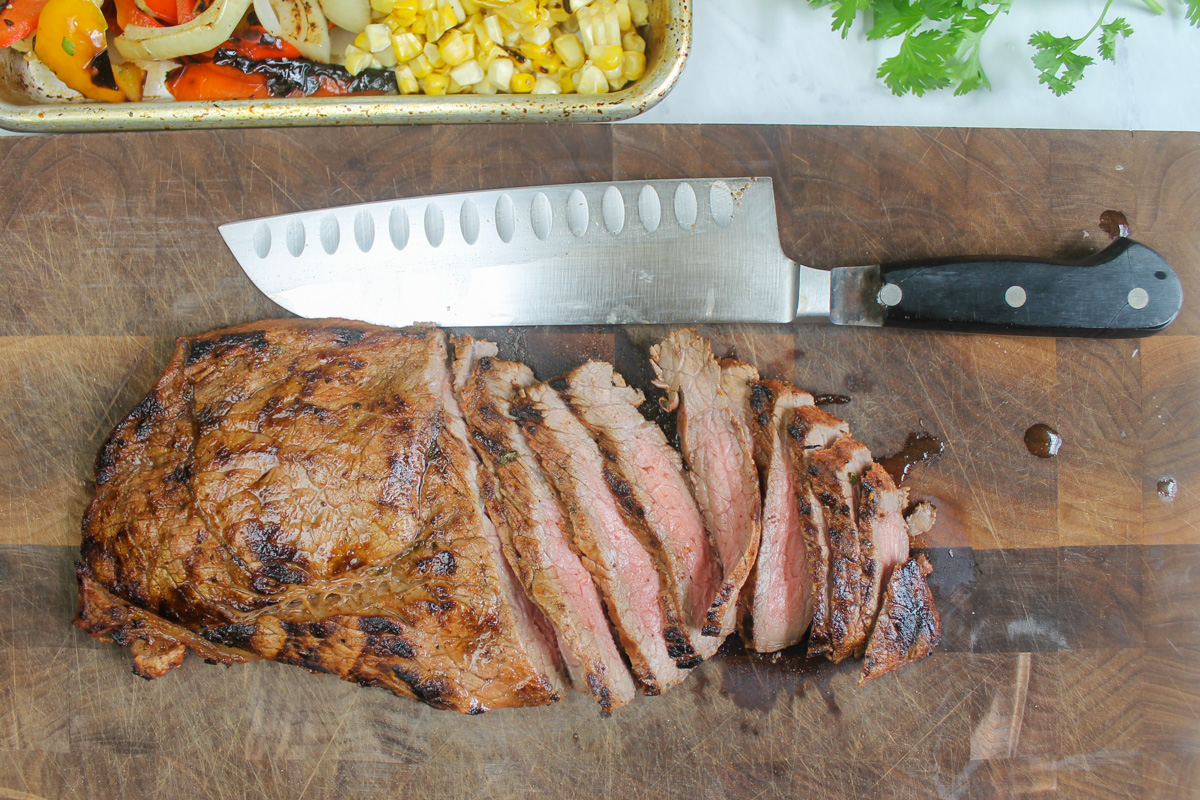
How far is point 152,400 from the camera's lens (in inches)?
95.0

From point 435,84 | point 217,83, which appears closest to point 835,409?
point 435,84

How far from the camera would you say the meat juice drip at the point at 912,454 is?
2.72m

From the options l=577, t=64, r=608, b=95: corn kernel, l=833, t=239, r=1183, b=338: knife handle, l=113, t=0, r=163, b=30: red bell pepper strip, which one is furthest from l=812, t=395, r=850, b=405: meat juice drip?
l=113, t=0, r=163, b=30: red bell pepper strip

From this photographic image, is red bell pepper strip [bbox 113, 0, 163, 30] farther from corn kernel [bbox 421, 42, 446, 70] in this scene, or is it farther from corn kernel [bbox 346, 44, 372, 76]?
corn kernel [bbox 421, 42, 446, 70]

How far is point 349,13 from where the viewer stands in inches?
109

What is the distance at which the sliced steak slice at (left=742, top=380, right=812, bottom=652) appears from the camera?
8.29 ft

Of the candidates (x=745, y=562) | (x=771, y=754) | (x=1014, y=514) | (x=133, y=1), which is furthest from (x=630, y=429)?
(x=133, y=1)

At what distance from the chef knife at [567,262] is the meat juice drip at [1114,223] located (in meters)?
0.21

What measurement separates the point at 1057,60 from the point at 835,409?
1.66 meters

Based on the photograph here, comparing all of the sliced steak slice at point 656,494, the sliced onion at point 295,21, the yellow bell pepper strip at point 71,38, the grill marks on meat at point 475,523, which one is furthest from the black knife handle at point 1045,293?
the yellow bell pepper strip at point 71,38

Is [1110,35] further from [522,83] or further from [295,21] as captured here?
Answer: [295,21]

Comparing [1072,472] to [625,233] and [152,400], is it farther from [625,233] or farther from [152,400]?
[152,400]

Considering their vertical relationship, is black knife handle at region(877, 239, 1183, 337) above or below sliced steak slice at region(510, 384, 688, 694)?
above

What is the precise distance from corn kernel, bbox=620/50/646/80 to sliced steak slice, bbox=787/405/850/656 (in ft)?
5.00
